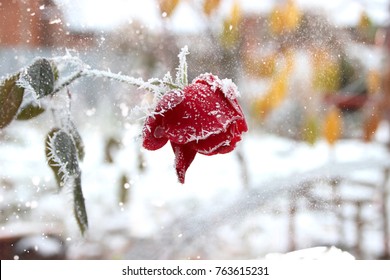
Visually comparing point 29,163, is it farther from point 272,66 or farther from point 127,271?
point 272,66

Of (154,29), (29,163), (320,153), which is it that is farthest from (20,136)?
(320,153)

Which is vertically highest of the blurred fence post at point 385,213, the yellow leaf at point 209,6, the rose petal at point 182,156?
the yellow leaf at point 209,6

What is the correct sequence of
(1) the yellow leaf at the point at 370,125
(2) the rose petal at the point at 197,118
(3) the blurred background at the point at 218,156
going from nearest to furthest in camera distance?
(2) the rose petal at the point at 197,118 < (3) the blurred background at the point at 218,156 < (1) the yellow leaf at the point at 370,125

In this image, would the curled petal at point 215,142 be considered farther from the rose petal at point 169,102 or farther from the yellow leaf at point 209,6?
the yellow leaf at point 209,6

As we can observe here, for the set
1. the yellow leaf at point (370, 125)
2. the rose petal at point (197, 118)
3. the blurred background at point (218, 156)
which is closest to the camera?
the rose petal at point (197, 118)

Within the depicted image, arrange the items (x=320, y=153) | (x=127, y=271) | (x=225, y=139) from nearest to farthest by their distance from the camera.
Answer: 1. (x=225, y=139)
2. (x=127, y=271)
3. (x=320, y=153)

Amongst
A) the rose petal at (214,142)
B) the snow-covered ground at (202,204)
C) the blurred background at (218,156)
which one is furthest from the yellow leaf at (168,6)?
the rose petal at (214,142)

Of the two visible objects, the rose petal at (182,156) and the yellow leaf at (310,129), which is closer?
the rose petal at (182,156)
